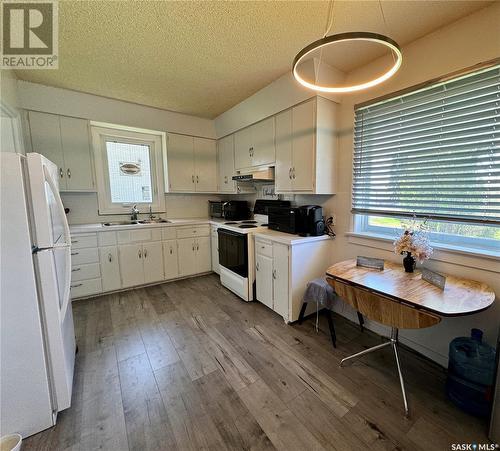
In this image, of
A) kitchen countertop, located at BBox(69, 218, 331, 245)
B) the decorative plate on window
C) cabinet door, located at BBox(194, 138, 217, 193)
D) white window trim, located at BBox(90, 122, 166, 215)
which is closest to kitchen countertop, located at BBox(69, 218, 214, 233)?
kitchen countertop, located at BBox(69, 218, 331, 245)

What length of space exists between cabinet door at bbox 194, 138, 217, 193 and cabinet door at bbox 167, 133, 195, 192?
93 mm

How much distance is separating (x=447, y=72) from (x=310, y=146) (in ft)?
3.80

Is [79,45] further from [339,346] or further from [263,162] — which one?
[339,346]

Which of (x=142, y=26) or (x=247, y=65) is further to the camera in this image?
(x=247, y=65)

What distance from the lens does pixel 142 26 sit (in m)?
1.81

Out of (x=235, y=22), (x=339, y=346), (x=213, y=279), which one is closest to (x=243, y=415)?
(x=339, y=346)

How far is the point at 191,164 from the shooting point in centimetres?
405

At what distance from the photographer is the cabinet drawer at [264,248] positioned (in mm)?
2648

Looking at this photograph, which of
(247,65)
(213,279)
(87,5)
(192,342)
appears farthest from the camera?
(213,279)

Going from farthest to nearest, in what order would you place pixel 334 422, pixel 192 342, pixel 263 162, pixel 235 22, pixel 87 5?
pixel 263 162
pixel 192 342
pixel 235 22
pixel 87 5
pixel 334 422

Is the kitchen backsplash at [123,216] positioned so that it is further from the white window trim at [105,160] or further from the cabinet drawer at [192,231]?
the cabinet drawer at [192,231]

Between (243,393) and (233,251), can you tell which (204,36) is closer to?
(233,251)

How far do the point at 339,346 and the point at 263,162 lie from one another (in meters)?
2.32

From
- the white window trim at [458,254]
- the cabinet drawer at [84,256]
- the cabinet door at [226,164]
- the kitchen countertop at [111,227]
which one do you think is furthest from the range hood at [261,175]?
the cabinet drawer at [84,256]
